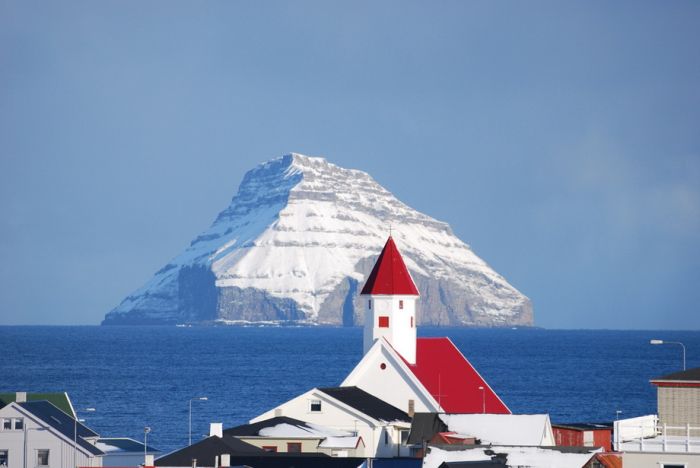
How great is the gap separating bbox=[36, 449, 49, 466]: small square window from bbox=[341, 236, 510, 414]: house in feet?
64.9

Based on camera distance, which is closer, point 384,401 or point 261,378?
point 384,401

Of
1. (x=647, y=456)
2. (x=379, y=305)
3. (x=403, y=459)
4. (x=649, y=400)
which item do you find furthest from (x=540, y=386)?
(x=647, y=456)

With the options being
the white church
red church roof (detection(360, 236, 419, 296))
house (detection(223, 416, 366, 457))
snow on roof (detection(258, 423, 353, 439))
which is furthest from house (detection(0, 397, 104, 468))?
red church roof (detection(360, 236, 419, 296))

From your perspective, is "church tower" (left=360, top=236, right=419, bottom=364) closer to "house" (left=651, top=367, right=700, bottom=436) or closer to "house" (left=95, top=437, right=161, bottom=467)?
"house" (left=95, top=437, right=161, bottom=467)

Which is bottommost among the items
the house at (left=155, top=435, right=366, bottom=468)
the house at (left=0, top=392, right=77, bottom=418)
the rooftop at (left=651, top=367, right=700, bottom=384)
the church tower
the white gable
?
the house at (left=155, top=435, right=366, bottom=468)

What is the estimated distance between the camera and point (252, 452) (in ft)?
202

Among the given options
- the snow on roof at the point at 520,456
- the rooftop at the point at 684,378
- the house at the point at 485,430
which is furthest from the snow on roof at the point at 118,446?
the rooftop at the point at 684,378

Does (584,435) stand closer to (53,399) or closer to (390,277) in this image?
(390,277)

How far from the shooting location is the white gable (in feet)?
271

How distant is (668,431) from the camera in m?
56.3

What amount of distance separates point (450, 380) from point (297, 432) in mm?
18290

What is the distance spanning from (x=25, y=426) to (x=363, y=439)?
1383 cm

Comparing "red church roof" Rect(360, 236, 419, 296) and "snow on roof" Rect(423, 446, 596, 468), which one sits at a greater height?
"red church roof" Rect(360, 236, 419, 296)

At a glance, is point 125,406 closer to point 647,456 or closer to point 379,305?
point 379,305
